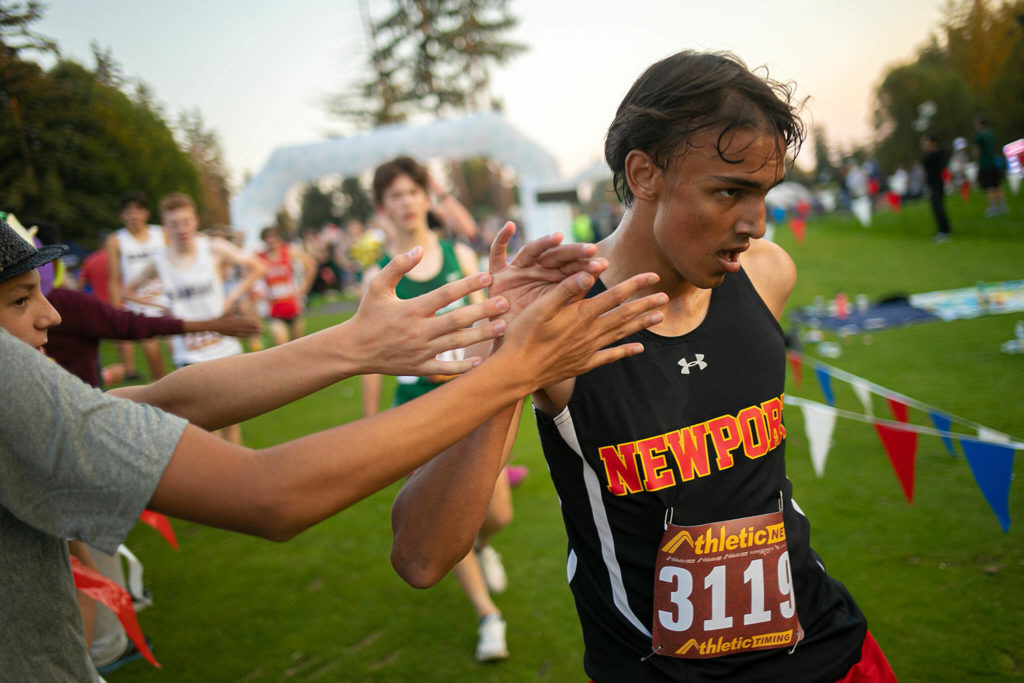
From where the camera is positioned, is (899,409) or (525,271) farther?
(899,409)

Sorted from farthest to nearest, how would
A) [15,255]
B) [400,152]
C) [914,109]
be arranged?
[914,109]
[400,152]
[15,255]

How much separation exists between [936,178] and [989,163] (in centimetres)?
99

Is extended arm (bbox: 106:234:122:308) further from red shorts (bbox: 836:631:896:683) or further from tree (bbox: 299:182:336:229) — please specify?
tree (bbox: 299:182:336:229)

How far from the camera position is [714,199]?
163 cm

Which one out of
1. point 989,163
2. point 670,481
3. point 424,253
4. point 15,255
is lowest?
point 989,163

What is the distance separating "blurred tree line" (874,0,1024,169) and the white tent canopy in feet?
27.7

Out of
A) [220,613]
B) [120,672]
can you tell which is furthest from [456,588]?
[120,672]

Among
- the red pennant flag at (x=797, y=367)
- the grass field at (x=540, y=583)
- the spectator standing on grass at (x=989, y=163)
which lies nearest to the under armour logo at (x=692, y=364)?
the grass field at (x=540, y=583)

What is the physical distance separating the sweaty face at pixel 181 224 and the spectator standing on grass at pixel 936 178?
1473 cm

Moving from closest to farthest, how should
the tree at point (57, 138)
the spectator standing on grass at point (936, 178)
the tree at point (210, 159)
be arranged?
1. the tree at point (57, 138)
2. the spectator standing on grass at point (936, 178)
3. the tree at point (210, 159)

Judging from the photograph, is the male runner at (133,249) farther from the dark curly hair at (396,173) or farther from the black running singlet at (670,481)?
the black running singlet at (670,481)

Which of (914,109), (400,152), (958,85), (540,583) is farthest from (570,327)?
(914,109)

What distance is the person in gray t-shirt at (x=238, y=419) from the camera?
3.32 ft

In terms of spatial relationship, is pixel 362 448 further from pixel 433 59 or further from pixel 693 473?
pixel 433 59
